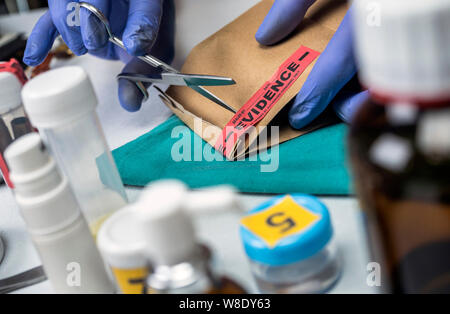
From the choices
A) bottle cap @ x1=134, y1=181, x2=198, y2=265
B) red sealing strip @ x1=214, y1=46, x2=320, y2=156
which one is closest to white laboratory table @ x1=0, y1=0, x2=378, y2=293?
bottle cap @ x1=134, y1=181, x2=198, y2=265

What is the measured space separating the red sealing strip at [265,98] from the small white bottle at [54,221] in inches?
11.0

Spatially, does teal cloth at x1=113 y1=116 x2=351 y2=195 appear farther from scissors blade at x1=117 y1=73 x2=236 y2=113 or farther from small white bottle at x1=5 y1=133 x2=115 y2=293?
small white bottle at x1=5 y1=133 x2=115 y2=293

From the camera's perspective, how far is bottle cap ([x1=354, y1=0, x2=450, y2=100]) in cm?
26

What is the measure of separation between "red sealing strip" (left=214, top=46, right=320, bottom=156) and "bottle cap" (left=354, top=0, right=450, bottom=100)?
1.30ft

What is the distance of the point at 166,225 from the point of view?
0.31 metres

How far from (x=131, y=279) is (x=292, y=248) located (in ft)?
0.41

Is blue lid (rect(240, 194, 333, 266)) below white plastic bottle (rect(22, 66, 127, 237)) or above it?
below

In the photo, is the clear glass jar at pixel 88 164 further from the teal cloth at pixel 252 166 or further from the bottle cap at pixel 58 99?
the teal cloth at pixel 252 166

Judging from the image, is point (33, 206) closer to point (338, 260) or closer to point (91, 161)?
point (91, 161)

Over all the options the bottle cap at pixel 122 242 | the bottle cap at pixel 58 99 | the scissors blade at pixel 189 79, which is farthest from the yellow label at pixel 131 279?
the scissors blade at pixel 189 79

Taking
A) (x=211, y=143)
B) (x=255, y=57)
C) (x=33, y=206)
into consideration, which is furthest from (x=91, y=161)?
(x=255, y=57)

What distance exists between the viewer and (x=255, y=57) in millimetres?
763

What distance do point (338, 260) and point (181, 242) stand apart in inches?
6.8

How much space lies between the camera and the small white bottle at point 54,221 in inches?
15.2
